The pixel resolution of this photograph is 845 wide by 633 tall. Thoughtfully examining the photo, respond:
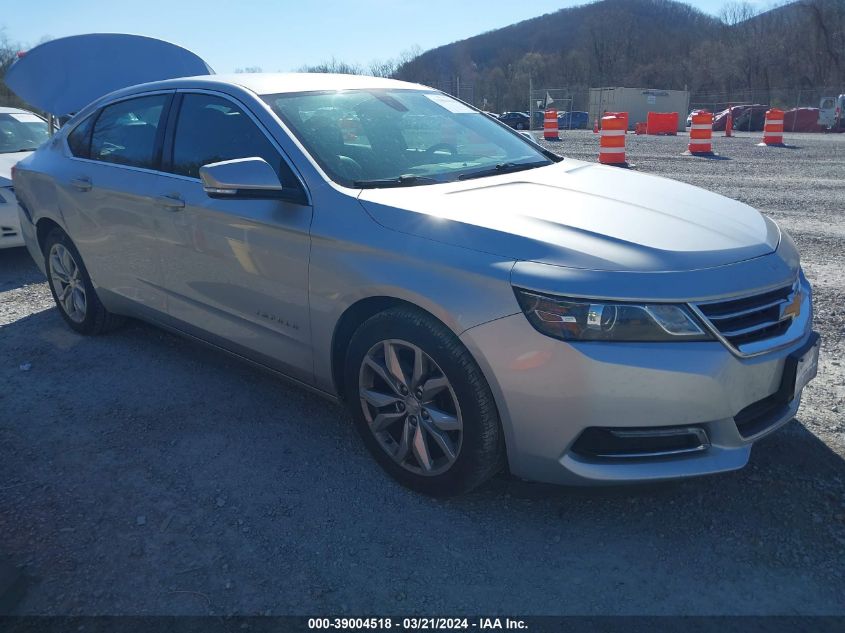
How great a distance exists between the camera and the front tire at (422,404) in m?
2.61

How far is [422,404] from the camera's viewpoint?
2.80m

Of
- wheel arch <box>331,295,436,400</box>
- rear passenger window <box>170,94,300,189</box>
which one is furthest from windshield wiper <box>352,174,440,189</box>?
wheel arch <box>331,295,436,400</box>

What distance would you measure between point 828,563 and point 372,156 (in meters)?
2.50

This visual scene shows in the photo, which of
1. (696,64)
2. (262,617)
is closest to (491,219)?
(262,617)

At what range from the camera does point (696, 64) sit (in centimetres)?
8162

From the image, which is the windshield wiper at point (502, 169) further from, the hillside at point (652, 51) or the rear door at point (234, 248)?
the hillside at point (652, 51)

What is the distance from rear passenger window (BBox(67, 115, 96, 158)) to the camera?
15.4 ft

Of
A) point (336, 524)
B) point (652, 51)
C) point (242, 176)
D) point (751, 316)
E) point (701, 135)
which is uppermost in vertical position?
point (652, 51)

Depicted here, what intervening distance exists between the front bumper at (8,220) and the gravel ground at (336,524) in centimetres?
359

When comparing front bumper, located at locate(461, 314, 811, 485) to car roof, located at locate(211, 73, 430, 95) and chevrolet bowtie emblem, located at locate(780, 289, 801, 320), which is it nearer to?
chevrolet bowtie emblem, located at locate(780, 289, 801, 320)

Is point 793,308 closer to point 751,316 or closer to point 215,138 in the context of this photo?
point 751,316

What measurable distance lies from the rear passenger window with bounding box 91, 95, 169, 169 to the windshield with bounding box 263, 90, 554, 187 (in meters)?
0.99

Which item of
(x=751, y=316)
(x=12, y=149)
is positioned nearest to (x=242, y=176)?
(x=751, y=316)

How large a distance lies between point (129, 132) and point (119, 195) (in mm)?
432
